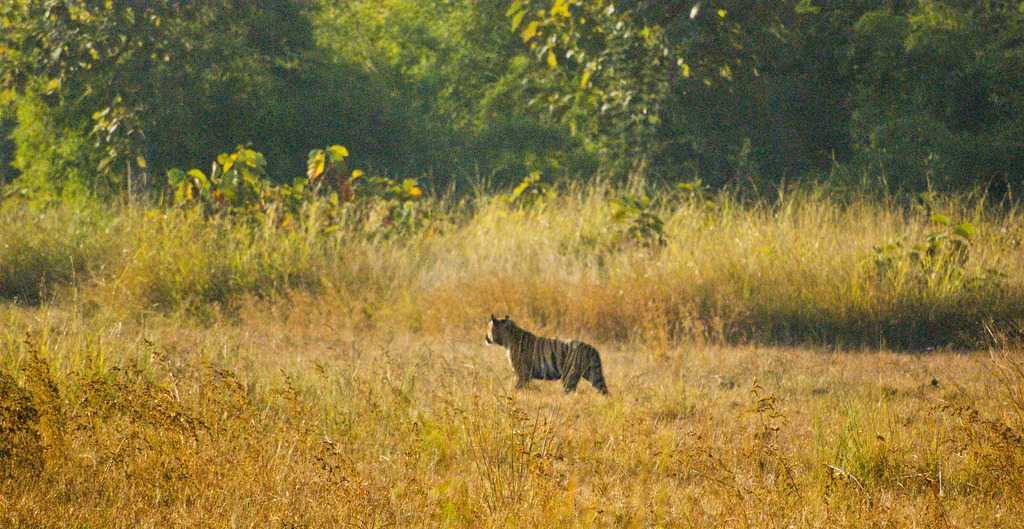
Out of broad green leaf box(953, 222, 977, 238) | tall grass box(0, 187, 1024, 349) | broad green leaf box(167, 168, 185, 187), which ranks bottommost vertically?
tall grass box(0, 187, 1024, 349)

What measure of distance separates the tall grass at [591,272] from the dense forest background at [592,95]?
12.8 feet

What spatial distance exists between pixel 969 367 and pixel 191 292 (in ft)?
21.5

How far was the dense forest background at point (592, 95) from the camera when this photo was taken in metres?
17.1

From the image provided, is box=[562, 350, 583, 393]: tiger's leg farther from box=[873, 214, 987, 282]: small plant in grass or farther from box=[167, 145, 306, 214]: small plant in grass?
box=[167, 145, 306, 214]: small plant in grass

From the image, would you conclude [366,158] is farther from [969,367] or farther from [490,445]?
[490,445]

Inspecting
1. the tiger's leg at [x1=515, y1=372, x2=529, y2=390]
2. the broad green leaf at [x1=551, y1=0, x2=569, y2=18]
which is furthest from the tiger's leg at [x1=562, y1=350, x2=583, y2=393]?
the broad green leaf at [x1=551, y1=0, x2=569, y2=18]

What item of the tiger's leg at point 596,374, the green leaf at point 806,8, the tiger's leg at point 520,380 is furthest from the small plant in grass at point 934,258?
the green leaf at point 806,8

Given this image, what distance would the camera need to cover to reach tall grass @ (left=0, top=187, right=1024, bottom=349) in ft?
32.1

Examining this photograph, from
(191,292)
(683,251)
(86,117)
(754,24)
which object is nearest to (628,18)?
(754,24)

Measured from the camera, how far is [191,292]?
10672 millimetres

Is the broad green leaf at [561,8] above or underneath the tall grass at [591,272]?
above

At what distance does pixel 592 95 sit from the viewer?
18.1m

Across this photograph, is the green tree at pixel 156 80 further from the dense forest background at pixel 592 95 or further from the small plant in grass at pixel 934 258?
the small plant in grass at pixel 934 258

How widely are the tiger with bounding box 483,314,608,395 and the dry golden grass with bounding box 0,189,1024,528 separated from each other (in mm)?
171
